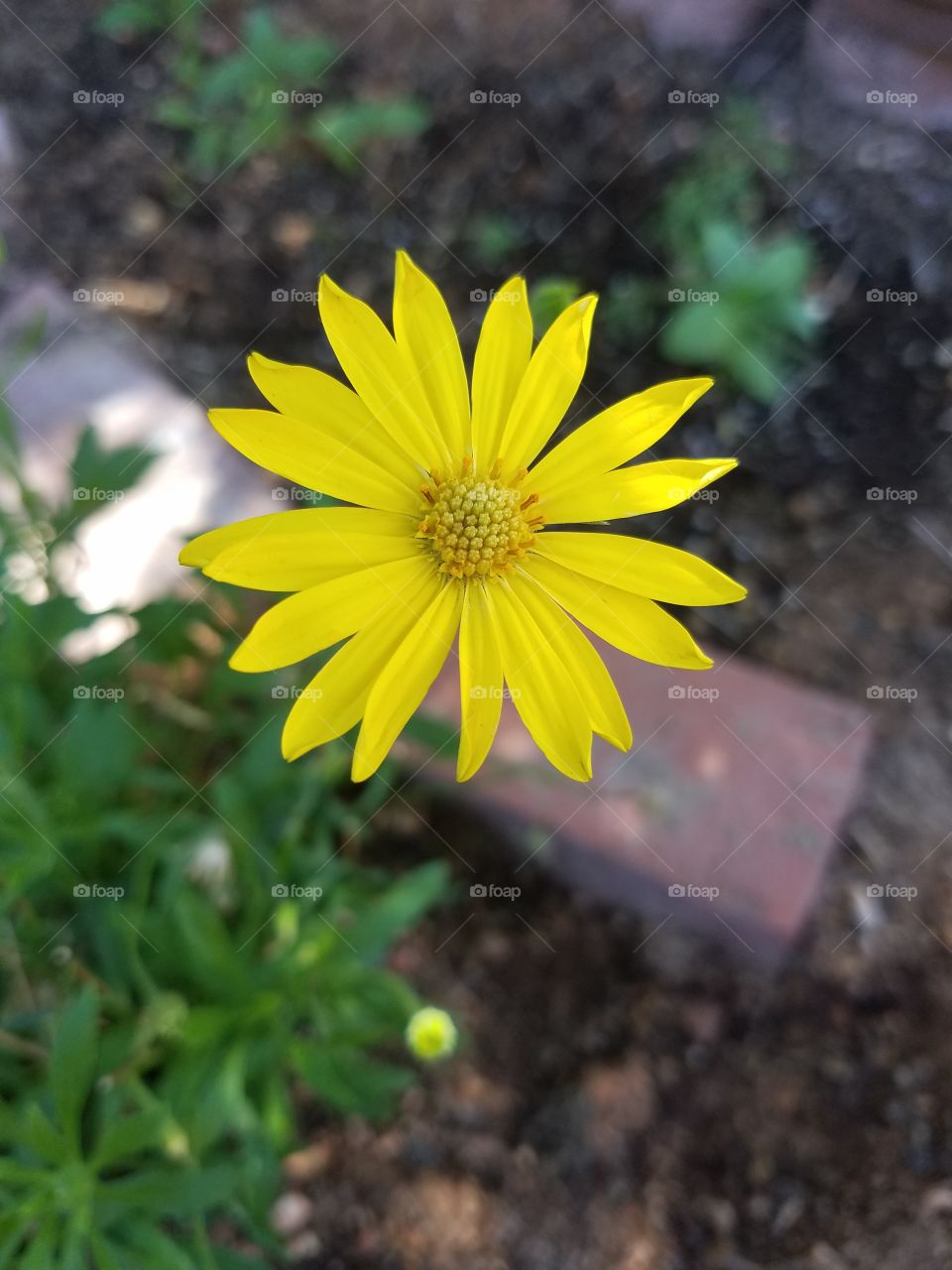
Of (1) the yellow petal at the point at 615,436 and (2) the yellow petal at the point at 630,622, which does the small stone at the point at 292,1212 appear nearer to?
(2) the yellow petal at the point at 630,622

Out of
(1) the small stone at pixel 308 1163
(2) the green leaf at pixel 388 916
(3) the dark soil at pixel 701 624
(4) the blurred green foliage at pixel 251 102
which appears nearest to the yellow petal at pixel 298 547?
(2) the green leaf at pixel 388 916

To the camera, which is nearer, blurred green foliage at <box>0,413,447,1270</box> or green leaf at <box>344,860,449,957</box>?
blurred green foliage at <box>0,413,447,1270</box>

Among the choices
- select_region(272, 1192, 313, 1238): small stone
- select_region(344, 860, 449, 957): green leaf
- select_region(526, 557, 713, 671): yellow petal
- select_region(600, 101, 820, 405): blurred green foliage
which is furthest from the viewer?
select_region(600, 101, 820, 405): blurred green foliage

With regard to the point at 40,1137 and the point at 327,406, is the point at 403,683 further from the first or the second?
the point at 40,1137

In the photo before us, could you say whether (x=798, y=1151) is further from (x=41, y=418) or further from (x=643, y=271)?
(x=41, y=418)

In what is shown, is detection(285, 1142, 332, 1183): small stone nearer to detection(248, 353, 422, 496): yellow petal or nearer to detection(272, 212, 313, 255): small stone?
detection(248, 353, 422, 496): yellow petal

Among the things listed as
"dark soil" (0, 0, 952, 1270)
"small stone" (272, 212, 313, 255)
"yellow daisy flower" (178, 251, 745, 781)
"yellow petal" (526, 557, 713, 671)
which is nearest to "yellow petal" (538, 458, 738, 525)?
"yellow daisy flower" (178, 251, 745, 781)

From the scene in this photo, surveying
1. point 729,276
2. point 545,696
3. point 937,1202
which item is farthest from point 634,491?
point 729,276
